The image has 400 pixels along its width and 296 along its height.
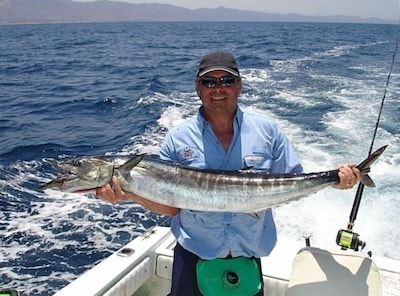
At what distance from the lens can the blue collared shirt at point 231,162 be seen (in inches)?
104

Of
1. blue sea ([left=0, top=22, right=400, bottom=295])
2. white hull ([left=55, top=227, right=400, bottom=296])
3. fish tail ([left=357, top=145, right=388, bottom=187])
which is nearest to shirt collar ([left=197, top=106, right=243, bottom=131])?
fish tail ([left=357, top=145, right=388, bottom=187])

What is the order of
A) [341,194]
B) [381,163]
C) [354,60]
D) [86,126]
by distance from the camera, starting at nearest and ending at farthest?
1. [341,194]
2. [381,163]
3. [86,126]
4. [354,60]

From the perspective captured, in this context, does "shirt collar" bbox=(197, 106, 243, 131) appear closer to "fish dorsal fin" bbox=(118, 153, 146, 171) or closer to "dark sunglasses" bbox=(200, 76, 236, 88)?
"dark sunglasses" bbox=(200, 76, 236, 88)

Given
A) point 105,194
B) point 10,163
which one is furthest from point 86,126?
point 105,194

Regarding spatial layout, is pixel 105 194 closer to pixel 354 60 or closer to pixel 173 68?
pixel 173 68

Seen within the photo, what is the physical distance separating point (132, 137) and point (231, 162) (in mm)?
7631

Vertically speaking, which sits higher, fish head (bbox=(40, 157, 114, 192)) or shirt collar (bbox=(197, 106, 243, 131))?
shirt collar (bbox=(197, 106, 243, 131))

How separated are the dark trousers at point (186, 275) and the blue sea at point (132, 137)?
257cm

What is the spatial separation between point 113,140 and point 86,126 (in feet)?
5.70

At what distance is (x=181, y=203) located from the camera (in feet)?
8.52

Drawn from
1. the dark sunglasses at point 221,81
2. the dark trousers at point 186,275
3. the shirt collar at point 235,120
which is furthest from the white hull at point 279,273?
the dark sunglasses at point 221,81

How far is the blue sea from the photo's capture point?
571 centimetres

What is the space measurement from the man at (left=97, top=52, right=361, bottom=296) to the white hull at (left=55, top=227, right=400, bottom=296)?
1.32 ft

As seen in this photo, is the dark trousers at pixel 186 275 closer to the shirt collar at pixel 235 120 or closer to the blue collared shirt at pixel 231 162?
the blue collared shirt at pixel 231 162
